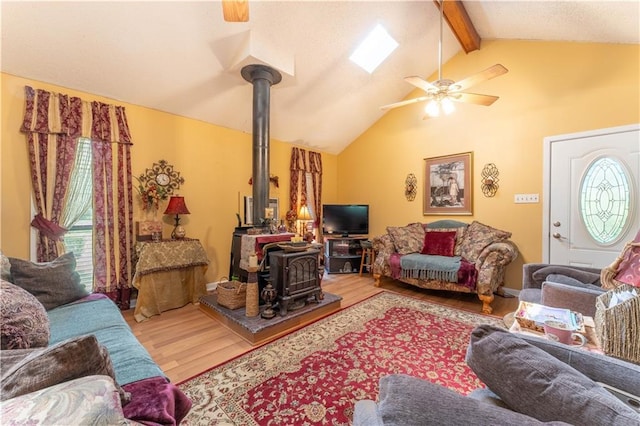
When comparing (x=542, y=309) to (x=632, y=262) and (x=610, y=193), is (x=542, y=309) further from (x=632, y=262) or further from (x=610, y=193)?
(x=610, y=193)

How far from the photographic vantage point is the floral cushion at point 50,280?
68.8 inches

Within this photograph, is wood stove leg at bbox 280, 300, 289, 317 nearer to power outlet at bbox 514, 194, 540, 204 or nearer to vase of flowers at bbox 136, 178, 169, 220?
vase of flowers at bbox 136, 178, 169, 220

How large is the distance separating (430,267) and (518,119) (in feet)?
7.67

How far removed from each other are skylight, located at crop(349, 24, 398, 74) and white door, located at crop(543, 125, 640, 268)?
2.39 metres

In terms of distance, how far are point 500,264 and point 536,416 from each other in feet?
9.10

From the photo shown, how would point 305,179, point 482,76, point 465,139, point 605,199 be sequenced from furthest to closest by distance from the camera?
point 305,179 < point 465,139 < point 605,199 < point 482,76

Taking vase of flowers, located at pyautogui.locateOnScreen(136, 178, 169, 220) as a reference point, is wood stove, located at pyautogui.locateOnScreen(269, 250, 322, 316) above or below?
below

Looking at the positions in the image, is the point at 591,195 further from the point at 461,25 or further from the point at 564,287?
the point at 461,25

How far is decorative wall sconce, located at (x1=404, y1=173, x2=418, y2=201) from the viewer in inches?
174

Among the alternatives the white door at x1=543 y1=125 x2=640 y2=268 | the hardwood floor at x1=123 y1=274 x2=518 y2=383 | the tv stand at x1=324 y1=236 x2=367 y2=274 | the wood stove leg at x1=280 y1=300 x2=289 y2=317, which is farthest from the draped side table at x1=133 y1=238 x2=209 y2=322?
the white door at x1=543 y1=125 x2=640 y2=268

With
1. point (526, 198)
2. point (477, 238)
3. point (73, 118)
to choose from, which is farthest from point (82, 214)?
point (526, 198)

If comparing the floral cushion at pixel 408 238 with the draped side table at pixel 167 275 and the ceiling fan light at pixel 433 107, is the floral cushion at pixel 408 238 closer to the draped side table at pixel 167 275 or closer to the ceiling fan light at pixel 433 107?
the ceiling fan light at pixel 433 107

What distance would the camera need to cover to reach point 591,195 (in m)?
2.94

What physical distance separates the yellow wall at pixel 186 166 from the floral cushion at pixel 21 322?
5.89ft
